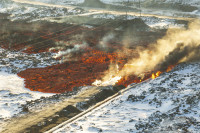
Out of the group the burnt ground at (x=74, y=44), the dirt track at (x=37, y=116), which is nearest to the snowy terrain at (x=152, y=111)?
the dirt track at (x=37, y=116)

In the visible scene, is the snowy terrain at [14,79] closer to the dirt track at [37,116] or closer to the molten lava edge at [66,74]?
the molten lava edge at [66,74]

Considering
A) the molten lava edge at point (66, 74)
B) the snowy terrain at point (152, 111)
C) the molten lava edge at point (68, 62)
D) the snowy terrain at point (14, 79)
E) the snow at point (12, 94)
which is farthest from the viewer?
the molten lava edge at point (68, 62)

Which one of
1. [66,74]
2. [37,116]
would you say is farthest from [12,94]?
[66,74]

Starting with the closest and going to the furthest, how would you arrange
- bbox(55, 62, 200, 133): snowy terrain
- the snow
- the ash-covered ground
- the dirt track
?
bbox(55, 62, 200, 133): snowy terrain → the ash-covered ground → the dirt track → the snow

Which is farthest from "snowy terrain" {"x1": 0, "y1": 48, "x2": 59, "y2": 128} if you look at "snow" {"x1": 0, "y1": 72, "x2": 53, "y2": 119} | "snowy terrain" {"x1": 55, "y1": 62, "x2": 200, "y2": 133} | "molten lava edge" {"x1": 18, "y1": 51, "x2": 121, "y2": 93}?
"snowy terrain" {"x1": 55, "y1": 62, "x2": 200, "y2": 133}

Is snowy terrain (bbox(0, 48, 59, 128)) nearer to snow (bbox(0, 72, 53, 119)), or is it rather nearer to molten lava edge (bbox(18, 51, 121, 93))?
snow (bbox(0, 72, 53, 119))

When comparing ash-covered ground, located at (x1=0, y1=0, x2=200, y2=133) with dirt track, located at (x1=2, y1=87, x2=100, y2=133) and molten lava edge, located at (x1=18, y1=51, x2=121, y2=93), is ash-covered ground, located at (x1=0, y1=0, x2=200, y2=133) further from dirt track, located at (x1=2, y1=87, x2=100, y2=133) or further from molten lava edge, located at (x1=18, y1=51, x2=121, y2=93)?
molten lava edge, located at (x1=18, y1=51, x2=121, y2=93)

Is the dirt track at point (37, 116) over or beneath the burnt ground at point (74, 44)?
beneath

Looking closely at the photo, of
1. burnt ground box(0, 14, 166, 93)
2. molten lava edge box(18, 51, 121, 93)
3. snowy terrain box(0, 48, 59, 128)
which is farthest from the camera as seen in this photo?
burnt ground box(0, 14, 166, 93)

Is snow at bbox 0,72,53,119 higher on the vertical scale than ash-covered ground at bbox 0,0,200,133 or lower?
lower

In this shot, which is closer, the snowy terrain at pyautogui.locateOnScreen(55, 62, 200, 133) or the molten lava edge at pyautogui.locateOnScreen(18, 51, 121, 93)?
the snowy terrain at pyautogui.locateOnScreen(55, 62, 200, 133)
